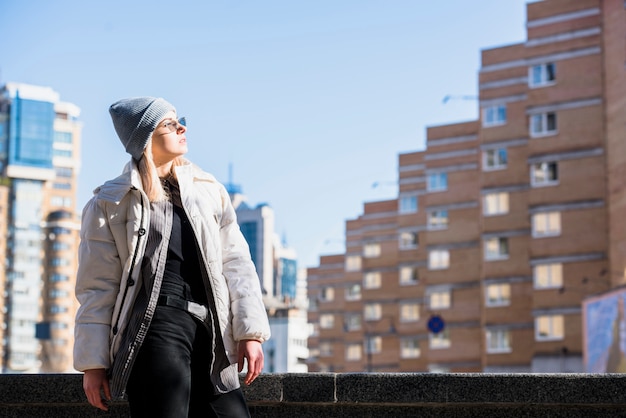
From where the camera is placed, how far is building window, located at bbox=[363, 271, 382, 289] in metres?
115

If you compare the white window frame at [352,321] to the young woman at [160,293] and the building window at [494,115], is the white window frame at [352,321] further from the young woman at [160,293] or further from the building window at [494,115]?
the young woman at [160,293]

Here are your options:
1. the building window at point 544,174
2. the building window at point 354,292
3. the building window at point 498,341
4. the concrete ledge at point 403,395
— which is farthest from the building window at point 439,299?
the concrete ledge at point 403,395

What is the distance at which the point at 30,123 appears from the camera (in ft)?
639

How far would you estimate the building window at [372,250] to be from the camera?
384ft

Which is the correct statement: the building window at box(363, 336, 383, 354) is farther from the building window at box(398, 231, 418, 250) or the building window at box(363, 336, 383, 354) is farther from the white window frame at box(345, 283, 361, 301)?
the white window frame at box(345, 283, 361, 301)

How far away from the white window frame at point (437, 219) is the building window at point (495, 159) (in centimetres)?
1155

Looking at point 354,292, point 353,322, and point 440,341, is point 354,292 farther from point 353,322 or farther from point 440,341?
point 440,341

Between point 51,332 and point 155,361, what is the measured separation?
167458 millimetres

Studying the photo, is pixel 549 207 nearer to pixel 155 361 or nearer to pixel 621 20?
pixel 621 20

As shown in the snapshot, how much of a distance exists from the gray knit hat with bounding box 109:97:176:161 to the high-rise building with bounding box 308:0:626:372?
56.8 m

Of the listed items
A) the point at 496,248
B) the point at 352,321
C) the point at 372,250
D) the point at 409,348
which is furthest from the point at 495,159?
the point at 352,321

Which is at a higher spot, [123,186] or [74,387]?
[123,186]

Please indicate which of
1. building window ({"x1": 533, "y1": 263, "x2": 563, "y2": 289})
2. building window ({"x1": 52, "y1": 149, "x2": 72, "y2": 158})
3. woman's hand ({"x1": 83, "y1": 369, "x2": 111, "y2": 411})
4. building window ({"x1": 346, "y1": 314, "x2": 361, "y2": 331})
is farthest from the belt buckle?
building window ({"x1": 52, "y1": 149, "x2": 72, "y2": 158})

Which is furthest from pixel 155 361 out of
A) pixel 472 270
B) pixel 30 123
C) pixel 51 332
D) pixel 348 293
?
pixel 30 123
